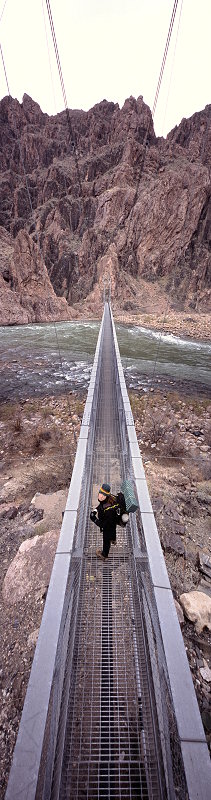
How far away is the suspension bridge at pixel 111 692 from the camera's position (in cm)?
156

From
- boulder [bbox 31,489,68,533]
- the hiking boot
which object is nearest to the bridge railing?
the hiking boot

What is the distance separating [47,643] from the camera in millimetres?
1908

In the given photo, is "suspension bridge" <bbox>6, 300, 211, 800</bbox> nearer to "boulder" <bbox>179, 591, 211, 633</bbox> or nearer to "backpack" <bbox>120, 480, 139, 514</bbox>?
"backpack" <bbox>120, 480, 139, 514</bbox>

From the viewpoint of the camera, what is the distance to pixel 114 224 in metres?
64.0

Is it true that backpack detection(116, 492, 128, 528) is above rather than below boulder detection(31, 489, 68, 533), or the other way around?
above

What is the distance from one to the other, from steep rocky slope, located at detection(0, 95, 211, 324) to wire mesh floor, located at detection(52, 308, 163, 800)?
125 ft

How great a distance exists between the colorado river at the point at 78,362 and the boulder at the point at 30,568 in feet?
28.3

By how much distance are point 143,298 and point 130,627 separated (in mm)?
57641

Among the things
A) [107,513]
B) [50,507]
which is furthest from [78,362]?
[107,513]

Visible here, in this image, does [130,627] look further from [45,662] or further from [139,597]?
[45,662]

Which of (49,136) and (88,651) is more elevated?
(49,136)

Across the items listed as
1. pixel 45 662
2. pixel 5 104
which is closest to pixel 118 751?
pixel 45 662

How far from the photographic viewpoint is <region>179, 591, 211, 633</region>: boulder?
129 inches

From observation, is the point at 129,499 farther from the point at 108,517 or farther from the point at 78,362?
the point at 78,362
